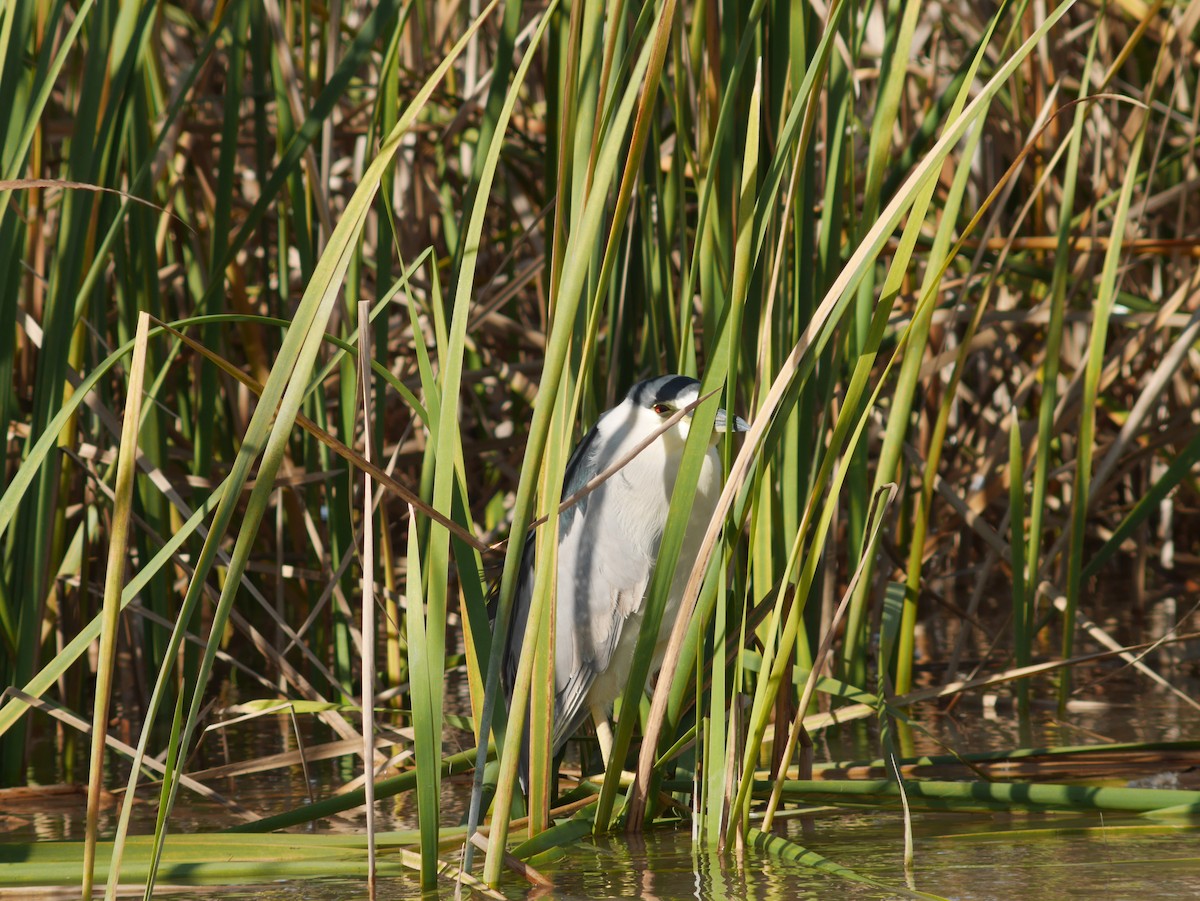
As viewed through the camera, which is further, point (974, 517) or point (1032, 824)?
point (974, 517)

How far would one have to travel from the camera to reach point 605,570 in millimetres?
2191

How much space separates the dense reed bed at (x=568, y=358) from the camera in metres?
1.41

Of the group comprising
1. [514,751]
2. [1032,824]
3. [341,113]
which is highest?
[341,113]

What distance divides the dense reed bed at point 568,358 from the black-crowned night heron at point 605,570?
0.09m

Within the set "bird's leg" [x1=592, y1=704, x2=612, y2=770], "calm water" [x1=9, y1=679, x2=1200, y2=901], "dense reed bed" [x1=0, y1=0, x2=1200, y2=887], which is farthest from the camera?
"bird's leg" [x1=592, y1=704, x2=612, y2=770]

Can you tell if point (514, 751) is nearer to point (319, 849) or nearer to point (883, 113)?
point (319, 849)

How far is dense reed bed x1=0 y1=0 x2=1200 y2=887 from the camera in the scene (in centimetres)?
141

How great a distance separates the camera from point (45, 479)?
209 cm

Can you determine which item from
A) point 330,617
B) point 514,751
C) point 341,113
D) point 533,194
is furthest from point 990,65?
point 514,751

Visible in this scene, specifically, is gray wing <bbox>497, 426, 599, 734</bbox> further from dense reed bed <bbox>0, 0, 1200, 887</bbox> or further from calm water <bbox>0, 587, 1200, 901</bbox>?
calm water <bbox>0, 587, 1200, 901</bbox>

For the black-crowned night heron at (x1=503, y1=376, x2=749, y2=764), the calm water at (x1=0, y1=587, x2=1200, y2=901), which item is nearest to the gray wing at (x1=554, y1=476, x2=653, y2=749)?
the black-crowned night heron at (x1=503, y1=376, x2=749, y2=764)

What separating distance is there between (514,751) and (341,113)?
254 centimetres

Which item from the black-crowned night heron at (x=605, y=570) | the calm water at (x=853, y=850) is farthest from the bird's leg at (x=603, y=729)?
the calm water at (x=853, y=850)

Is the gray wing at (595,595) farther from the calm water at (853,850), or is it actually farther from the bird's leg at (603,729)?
the calm water at (853,850)
